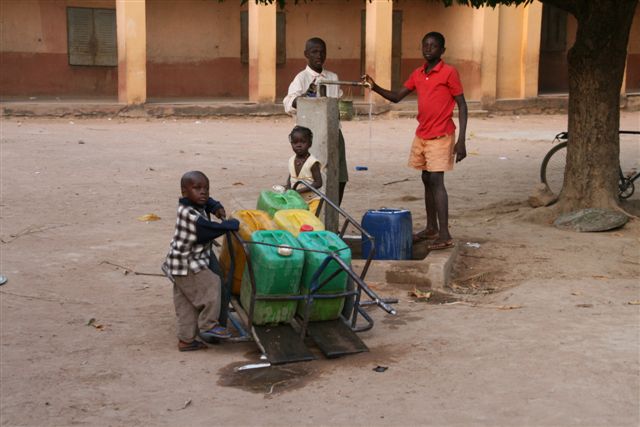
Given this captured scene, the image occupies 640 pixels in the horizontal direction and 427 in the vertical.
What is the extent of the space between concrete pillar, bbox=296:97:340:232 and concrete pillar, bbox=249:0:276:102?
559 inches

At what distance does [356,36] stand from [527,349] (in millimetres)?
19572

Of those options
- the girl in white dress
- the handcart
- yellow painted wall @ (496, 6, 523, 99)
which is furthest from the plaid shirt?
yellow painted wall @ (496, 6, 523, 99)

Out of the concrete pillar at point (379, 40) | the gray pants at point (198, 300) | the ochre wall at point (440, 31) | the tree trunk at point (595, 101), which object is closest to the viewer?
the gray pants at point (198, 300)

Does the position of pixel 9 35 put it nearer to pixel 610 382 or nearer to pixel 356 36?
pixel 356 36

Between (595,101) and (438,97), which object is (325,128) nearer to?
(438,97)

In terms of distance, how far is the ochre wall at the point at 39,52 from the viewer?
2100cm

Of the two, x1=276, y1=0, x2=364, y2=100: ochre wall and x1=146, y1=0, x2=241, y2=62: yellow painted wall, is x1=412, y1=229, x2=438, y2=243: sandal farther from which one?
x1=146, y1=0, x2=241, y2=62: yellow painted wall

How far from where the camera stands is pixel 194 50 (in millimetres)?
22688

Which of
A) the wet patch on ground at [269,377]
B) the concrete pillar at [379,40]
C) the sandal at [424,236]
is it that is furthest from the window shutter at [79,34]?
the wet patch on ground at [269,377]

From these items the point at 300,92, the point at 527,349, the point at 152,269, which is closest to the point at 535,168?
the point at 300,92

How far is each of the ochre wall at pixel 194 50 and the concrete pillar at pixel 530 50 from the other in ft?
22.4

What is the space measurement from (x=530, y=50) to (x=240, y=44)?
23.3 feet

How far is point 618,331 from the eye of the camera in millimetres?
5316

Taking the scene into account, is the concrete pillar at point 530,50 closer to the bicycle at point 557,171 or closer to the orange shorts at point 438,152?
the bicycle at point 557,171
